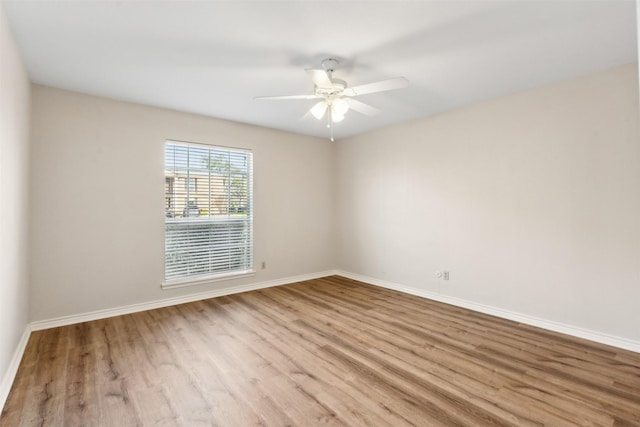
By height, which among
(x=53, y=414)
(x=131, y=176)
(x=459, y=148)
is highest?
(x=459, y=148)

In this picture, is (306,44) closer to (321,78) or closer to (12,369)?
(321,78)

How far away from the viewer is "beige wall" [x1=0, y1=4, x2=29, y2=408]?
2.00 metres

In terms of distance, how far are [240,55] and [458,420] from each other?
10.0 feet

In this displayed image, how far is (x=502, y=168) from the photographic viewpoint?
11.6ft

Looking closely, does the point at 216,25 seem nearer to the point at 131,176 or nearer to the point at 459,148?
the point at 131,176

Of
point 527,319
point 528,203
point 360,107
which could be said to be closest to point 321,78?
point 360,107

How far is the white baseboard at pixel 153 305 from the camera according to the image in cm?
321

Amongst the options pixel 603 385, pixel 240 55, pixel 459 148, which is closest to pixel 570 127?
pixel 459 148

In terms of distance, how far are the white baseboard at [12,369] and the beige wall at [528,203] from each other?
4244 millimetres

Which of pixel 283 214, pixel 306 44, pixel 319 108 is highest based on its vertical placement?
pixel 306 44

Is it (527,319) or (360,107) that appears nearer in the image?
(360,107)

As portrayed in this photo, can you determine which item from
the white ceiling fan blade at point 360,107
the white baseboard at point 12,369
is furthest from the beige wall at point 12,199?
the white ceiling fan blade at point 360,107

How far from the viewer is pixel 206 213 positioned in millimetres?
4332

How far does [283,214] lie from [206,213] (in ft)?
4.15
